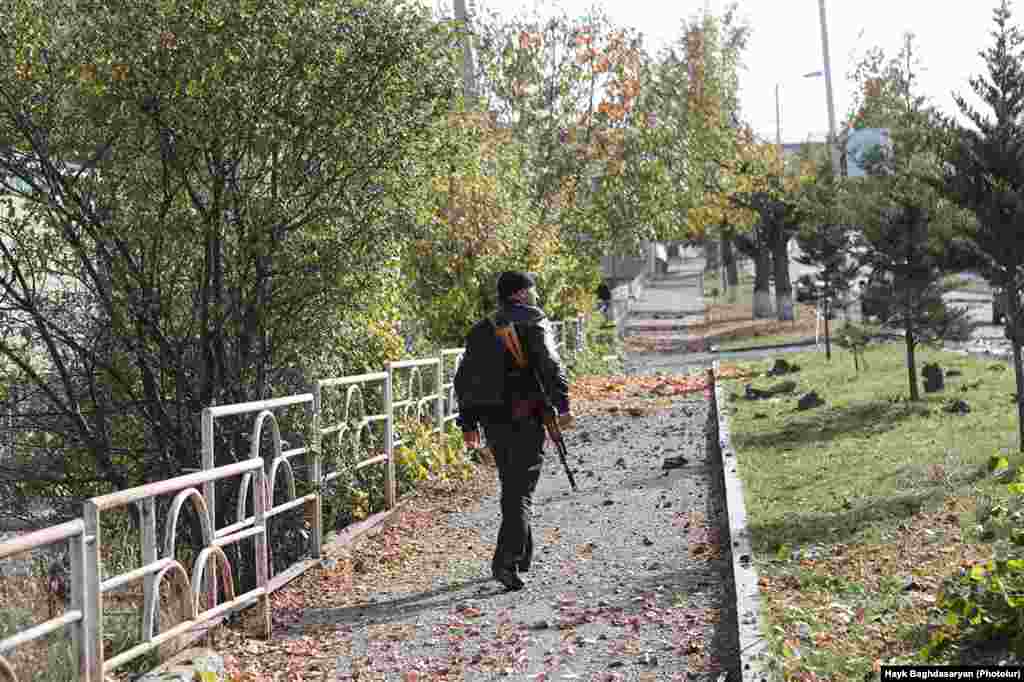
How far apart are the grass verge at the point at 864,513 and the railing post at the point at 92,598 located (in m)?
2.80

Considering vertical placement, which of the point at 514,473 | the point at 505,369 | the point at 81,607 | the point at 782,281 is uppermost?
the point at 782,281

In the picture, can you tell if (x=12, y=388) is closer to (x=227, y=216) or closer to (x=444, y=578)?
(x=227, y=216)

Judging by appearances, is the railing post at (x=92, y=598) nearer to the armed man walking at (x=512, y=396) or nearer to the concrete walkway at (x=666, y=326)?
the armed man walking at (x=512, y=396)

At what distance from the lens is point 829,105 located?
40812 millimetres

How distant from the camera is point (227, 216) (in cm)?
1094

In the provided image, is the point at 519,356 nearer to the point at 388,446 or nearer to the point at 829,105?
the point at 388,446

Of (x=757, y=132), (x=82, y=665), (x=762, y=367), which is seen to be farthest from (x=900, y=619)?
(x=757, y=132)

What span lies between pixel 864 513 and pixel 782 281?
3553cm

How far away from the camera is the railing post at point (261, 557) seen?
27.5ft

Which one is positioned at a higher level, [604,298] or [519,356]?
[604,298]

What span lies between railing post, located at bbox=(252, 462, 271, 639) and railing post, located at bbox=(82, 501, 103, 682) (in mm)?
2223

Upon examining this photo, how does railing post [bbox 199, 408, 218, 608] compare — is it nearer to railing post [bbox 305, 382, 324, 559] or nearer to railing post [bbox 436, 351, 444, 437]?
railing post [bbox 305, 382, 324, 559]

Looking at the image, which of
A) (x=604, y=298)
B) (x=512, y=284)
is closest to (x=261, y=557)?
(x=512, y=284)

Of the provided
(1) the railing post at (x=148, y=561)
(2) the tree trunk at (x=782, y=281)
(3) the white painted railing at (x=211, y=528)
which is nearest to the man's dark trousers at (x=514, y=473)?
(3) the white painted railing at (x=211, y=528)
